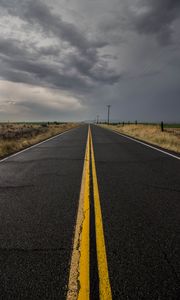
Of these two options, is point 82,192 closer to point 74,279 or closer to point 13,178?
point 13,178

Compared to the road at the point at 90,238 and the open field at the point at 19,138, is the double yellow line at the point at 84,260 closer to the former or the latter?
the road at the point at 90,238

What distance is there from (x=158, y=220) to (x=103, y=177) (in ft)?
10.7

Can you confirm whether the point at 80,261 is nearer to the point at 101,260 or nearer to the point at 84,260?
the point at 84,260

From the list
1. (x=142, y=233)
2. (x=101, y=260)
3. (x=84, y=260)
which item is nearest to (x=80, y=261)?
(x=84, y=260)

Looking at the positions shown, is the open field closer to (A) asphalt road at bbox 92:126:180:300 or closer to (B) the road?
(B) the road

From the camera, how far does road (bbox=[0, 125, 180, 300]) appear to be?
2.46 meters

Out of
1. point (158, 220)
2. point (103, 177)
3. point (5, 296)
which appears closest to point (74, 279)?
point (5, 296)

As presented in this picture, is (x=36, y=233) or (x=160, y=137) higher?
(x=160, y=137)

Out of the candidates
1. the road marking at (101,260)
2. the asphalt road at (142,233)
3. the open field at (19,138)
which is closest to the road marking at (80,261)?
the road marking at (101,260)

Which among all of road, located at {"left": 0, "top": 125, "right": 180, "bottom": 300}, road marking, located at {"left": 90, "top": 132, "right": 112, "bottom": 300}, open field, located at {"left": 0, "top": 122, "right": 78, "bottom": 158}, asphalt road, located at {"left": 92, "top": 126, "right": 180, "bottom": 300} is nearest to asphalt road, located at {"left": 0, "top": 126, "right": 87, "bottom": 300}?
road, located at {"left": 0, "top": 125, "right": 180, "bottom": 300}

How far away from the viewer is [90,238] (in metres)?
3.47

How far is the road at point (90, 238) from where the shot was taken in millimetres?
2461

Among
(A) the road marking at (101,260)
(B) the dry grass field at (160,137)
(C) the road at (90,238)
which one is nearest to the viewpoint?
(A) the road marking at (101,260)

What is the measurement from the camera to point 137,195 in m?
5.45
